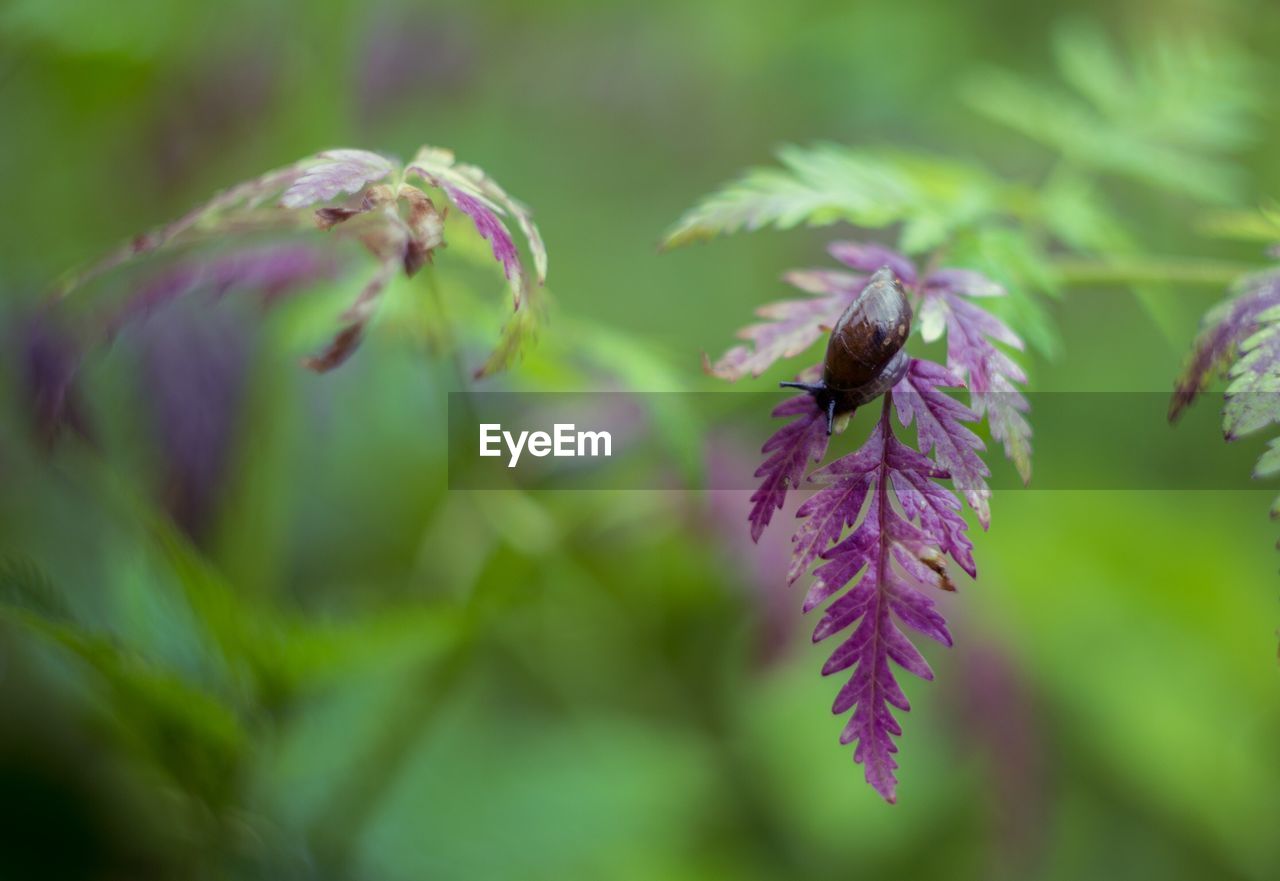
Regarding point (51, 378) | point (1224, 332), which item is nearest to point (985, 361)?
point (1224, 332)

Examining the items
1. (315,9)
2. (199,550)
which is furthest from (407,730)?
(315,9)

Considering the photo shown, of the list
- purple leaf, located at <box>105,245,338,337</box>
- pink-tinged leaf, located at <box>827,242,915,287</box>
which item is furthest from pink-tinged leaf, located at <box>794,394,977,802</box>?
purple leaf, located at <box>105,245,338,337</box>

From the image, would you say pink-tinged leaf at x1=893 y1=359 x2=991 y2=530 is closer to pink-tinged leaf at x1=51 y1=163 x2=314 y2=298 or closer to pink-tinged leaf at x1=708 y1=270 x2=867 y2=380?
pink-tinged leaf at x1=708 y1=270 x2=867 y2=380

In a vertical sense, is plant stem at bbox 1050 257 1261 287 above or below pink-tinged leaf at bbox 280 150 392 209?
above

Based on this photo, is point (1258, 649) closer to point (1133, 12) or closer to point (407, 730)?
point (407, 730)

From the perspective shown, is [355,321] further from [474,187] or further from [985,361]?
[985,361]

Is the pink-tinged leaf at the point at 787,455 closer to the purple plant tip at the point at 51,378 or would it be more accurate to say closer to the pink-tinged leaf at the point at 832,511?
the pink-tinged leaf at the point at 832,511

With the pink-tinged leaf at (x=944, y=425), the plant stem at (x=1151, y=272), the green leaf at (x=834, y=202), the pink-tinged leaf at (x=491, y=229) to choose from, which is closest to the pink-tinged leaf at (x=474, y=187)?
the pink-tinged leaf at (x=491, y=229)

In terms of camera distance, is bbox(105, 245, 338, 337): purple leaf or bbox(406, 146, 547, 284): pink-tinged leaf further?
bbox(105, 245, 338, 337): purple leaf
